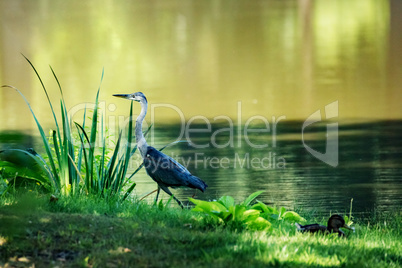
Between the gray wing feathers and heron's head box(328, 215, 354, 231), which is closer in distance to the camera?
heron's head box(328, 215, 354, 231)

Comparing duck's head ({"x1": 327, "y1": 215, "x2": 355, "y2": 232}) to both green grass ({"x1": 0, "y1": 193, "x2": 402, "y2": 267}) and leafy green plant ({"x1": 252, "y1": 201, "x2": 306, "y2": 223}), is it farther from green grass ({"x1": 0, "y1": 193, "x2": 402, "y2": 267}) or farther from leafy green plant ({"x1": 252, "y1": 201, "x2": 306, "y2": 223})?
leafy green plant ({"x1": 252, "y1": 201, "x2": 306, "y2": 223})

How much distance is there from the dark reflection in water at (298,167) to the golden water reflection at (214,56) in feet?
5.33

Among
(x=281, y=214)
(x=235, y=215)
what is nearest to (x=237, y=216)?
(x=235, y=215)

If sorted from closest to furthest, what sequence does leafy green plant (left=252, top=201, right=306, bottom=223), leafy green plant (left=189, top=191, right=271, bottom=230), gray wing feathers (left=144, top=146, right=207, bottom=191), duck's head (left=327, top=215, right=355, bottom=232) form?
leafy green plant (left=189, top=191, right=271, bottom=230) < duck's head (left=327, top=215, right=355, bottom=232) < leafy green plant (left=252, top=201, right=306, bottom=223) < gray wing feathers (left=144, top=146, right=207, bottom=191)

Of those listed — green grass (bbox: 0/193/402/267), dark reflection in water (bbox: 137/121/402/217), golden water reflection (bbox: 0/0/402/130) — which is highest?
golden water reflection (bbox: 0/0/402/130)

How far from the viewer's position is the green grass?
18.1 ft

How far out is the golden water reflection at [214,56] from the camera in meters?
16.2

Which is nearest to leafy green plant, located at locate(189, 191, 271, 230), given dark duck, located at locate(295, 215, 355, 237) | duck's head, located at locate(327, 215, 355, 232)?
dark duck, located at locate(295, 215, 355, 237)

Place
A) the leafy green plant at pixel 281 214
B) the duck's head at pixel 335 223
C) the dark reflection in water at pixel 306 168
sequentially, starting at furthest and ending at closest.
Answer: the dark reflection in water at pixel 306 168, the leafy green plant at pixel 281 214, the duck's head at pixel 335 223

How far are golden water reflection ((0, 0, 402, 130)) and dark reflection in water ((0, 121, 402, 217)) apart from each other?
1626mm

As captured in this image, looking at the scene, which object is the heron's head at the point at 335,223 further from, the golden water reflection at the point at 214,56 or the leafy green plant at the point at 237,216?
the golden water reflection at the point at 214,56

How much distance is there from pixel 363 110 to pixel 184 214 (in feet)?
28.8

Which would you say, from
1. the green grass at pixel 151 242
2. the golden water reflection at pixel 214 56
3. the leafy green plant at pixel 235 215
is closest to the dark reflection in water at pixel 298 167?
the golden water reflection at pixel 214 56

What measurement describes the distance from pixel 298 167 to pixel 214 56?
12.3 metres
